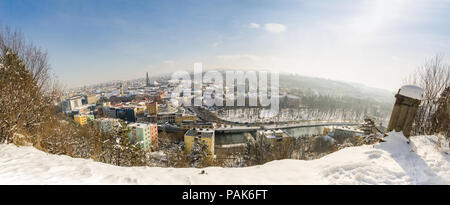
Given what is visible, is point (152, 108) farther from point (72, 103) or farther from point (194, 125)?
point (72, 103)

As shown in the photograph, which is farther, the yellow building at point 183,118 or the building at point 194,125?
the yellow building at point 183,118

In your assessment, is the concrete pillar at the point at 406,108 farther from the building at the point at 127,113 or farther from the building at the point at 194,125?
the building at the point at 127,113

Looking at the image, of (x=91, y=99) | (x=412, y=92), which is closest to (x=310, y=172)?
(x=412, y=92)

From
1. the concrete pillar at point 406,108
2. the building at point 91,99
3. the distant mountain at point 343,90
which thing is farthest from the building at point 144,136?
the distant mountain at point 343,90

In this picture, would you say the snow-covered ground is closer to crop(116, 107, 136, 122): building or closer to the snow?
the snow

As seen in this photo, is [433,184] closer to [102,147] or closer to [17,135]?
[17,135]

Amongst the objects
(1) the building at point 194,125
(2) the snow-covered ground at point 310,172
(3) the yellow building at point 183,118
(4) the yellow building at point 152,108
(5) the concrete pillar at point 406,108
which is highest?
(5) the concrete pillar at point 406,108

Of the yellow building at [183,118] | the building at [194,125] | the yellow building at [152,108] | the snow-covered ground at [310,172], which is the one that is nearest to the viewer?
the snow-covered ground at [310,172]

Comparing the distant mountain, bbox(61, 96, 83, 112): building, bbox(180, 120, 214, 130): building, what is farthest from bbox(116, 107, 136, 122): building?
the distant mountain
